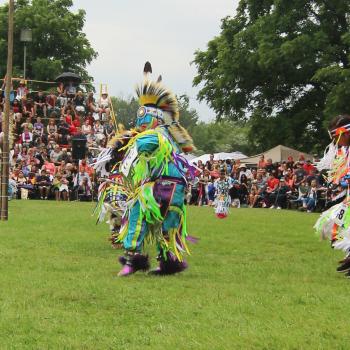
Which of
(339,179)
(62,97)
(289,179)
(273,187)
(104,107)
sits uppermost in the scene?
(62,97)

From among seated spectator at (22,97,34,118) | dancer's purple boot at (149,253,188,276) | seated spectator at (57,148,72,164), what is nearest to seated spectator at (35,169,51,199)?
seated spectator at (57,148,72,164)

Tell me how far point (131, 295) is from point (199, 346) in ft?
5.58

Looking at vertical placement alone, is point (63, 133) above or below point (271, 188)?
above

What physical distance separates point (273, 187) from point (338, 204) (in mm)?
14127

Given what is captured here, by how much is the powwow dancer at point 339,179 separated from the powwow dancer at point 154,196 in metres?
1.56

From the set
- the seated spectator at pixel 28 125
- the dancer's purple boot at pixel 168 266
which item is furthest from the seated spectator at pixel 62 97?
the dancer's purple boot at pixel 168 266

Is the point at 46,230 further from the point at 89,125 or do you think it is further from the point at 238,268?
the point at 89,125

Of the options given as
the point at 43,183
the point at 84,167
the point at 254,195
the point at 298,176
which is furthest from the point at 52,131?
the point at 298,176

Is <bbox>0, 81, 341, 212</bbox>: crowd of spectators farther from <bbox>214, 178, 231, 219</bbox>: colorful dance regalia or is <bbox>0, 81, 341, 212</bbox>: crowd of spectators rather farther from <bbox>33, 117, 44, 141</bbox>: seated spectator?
<bbox>214, 178, 231, 219</bbox>: colorful dance regalia

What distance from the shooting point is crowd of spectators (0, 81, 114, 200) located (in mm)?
23094

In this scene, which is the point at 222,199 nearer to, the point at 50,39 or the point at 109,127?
the point at 109,127

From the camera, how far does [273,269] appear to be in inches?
305

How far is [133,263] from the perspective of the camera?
7129 mm

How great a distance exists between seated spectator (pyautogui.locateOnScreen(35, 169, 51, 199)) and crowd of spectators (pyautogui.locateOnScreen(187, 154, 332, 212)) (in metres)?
4.62
